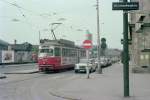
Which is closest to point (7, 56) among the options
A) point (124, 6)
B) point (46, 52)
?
point (46, 52)

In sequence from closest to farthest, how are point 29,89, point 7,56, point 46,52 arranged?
1. point 29,89
2. point 46,52
3. point 7,56

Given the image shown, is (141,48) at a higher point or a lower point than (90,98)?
higher

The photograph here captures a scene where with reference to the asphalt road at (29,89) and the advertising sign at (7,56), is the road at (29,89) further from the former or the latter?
the advertising sign at (7,56)

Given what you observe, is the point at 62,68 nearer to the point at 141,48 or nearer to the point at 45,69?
the point at 45,69

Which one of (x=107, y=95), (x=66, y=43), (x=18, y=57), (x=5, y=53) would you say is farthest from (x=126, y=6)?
(x=18, y=57)

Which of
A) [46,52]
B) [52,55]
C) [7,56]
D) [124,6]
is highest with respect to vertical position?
[124,6]

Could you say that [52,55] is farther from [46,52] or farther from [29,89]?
[29,89]

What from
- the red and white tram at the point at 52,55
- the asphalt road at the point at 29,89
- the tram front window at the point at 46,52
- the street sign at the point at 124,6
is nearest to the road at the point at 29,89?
the asphalt road at the point at 29,89

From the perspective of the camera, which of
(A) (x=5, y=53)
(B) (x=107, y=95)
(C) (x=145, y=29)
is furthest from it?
(A) (x=5, y=53)

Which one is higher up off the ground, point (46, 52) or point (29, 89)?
point (46, 52)

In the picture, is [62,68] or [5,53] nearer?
[62,68]

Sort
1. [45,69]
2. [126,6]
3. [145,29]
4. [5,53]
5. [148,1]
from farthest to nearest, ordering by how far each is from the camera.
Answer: [5,53], [45,69], [145,29], [148,1], [126,6]

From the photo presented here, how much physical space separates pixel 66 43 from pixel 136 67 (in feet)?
30.3

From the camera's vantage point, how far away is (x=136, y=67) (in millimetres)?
42406
